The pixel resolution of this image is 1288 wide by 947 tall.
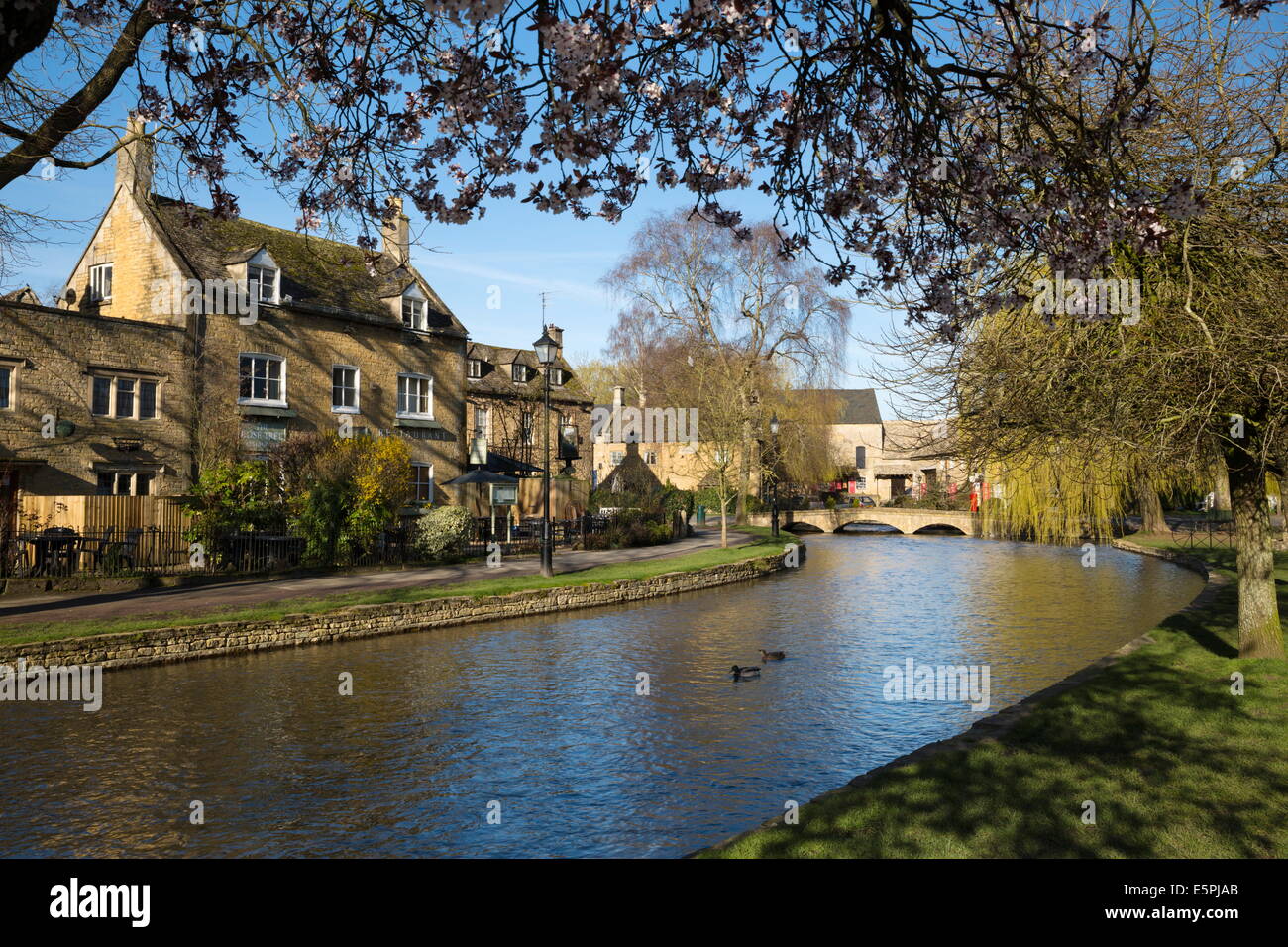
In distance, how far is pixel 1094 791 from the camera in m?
6.62

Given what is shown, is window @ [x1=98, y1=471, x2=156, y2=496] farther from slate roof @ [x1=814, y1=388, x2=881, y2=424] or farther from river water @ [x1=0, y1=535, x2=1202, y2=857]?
slate roof @ [x1=814, y1=388, x2=881, y2=424]

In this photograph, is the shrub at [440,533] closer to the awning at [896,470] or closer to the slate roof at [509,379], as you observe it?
the slate roof at [509,379]

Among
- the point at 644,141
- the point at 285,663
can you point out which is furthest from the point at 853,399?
the point at 644,141

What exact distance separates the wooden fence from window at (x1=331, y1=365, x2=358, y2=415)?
9525 mm

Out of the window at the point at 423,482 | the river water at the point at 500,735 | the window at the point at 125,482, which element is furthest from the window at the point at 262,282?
the river water at the point at 500,735

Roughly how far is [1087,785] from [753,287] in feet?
129

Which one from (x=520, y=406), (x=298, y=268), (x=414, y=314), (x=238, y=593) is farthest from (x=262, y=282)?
(x=520, y=406)

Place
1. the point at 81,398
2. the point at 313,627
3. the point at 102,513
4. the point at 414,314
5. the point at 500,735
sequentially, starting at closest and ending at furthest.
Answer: the point at 500,735 → the point at 313,627 → the point at 102,513 → the point at 81,398 → the point at 414,314

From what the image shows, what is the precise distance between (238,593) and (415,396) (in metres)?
16.4

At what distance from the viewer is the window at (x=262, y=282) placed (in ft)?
91.1

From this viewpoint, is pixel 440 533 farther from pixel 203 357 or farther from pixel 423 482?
pixel 203 357

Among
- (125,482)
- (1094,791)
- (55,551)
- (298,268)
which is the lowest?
(1094,791)

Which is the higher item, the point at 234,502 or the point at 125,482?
the point at 125,482

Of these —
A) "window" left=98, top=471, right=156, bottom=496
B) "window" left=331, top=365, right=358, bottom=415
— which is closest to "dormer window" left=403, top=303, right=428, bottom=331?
"window" left=331, top=365, right=358, bottom=415
